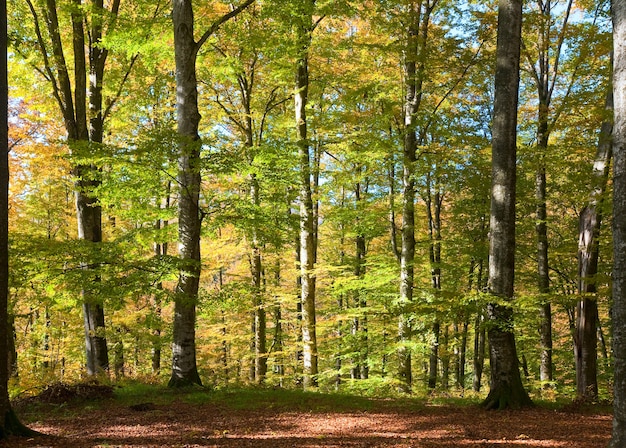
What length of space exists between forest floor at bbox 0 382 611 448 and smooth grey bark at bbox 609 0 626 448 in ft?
4.69

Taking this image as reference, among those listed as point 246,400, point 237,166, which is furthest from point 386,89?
point 246,400

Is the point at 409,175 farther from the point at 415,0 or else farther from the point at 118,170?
the point at 118,170

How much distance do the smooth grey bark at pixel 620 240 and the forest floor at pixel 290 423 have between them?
56.3 inches

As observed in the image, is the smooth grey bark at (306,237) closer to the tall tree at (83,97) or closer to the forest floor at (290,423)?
the forest floor at (290,423)

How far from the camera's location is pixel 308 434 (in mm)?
5578

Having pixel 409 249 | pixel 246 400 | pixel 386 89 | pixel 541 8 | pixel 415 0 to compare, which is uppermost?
pixel 541 8

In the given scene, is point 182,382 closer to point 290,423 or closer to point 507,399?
point 290,423

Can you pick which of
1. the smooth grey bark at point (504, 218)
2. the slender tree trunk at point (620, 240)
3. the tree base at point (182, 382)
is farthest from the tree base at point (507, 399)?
the tree base at point (182, 382)

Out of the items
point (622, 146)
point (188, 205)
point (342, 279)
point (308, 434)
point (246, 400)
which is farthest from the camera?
point (342, 279)

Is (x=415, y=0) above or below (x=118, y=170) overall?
above

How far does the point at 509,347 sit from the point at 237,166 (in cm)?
575

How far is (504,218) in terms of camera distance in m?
7.40

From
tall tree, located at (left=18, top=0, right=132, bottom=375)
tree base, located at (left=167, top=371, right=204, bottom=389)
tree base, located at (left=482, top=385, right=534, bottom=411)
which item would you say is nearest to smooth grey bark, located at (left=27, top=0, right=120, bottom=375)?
tall tree, located at (left=18, top=0, right=132, bottom=375)

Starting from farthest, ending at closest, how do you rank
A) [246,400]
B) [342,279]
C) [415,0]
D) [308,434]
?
[342,279]
[415,0]
[246,400]
[308,434]
